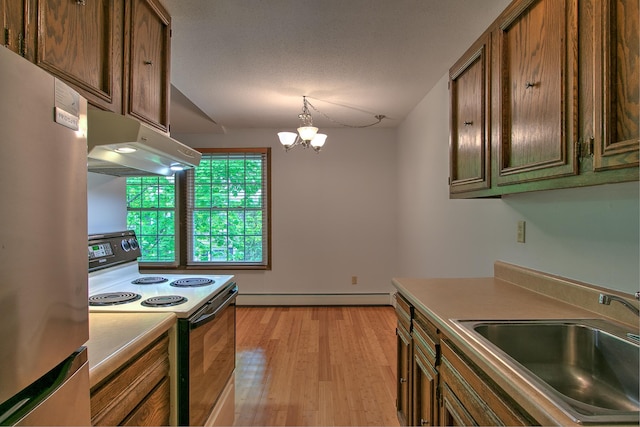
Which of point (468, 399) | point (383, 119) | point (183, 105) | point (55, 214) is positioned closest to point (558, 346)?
point (468, 399)

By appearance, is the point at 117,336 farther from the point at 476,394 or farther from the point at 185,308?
the point at 476,394

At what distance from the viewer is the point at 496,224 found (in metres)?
2.14

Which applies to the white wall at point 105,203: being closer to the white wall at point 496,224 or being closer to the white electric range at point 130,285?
the white electric range at point 130,285

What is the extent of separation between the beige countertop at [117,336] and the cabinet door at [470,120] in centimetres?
154

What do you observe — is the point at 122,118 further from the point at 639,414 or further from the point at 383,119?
the point at 383,119

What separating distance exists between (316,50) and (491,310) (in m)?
1.95

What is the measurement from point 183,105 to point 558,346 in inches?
148

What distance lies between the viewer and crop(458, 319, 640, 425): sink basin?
1.05 meters

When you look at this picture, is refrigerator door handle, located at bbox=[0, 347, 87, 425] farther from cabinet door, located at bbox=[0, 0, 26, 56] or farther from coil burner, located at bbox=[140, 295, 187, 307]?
cabinet door, located at bbox=[0, 0, 26, 56]

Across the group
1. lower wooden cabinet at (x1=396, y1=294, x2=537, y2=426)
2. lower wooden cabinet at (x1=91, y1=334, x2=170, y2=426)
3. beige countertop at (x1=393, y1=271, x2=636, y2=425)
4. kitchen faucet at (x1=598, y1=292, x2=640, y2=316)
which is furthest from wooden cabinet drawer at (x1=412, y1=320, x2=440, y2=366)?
lower wooden cabinet at (x1=91, y1=334, x2=170, y2=426)

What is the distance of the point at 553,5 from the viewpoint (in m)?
1.17

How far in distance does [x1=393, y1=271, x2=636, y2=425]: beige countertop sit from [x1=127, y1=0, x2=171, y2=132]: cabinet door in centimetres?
165

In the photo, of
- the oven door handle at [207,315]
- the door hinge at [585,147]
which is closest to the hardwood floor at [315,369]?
the oven door handle at [207,315]

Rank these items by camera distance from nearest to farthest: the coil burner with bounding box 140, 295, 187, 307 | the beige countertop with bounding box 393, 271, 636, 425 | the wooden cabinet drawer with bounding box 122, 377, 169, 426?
1. the beige countertop with bounding box 393, 271, 636, 425
2. the wooden cabinet drawer with bounding box 122, 377, 169, 426
3. the coil burner with bounding box 140, 295, 187, 307
